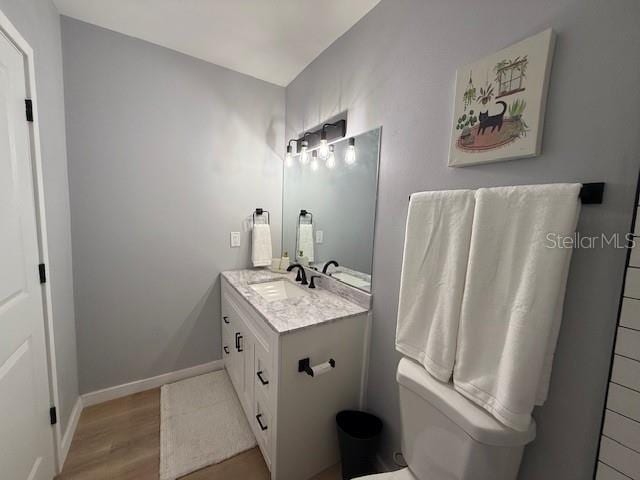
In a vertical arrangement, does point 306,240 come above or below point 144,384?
above

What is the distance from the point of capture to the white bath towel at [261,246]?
224 centimetres

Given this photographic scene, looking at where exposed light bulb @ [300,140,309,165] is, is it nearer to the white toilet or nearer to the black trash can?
the white toilet

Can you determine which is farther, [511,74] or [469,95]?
[469,95]

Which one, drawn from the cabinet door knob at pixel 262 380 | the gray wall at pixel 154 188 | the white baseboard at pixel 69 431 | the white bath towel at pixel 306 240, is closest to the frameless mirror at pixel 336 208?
the white bath towel at pixel 306 240

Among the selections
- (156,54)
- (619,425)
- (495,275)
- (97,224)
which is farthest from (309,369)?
(156,54)

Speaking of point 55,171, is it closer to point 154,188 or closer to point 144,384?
point 154,188

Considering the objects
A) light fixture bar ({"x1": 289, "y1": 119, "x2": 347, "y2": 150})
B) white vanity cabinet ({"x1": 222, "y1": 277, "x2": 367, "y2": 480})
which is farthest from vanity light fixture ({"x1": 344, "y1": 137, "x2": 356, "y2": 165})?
white vanity cabinet ({"x1": 222, "y1": 277, "x2": 367, "y2": 480})

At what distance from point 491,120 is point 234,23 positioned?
1567mm

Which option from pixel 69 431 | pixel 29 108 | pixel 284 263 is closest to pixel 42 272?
pixel 29 108

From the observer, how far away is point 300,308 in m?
1.46

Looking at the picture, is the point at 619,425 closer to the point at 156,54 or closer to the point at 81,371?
the point at 81,371

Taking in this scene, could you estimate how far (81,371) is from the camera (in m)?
1.79

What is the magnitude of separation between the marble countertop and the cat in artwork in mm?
1031

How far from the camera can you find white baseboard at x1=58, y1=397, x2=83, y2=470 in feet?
4.58
